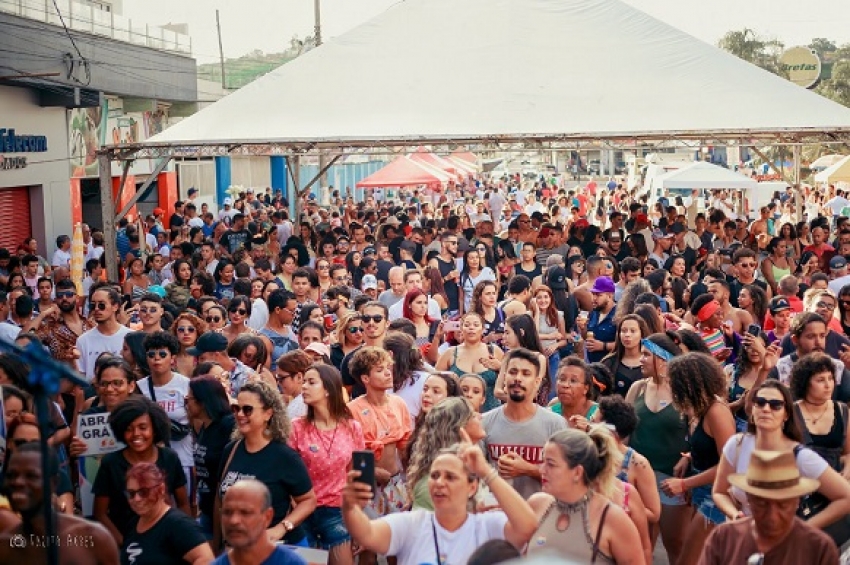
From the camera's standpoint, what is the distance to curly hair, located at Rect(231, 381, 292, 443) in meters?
6.28

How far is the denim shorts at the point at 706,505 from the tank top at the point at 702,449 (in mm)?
116

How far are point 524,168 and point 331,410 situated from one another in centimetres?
8153

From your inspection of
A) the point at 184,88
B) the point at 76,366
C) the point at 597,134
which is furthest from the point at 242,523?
the point at 184,88

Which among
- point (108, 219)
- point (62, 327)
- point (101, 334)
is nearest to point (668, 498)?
point (101, 334)

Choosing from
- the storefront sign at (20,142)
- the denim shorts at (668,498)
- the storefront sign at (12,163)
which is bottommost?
the denim shorts at (668,498)

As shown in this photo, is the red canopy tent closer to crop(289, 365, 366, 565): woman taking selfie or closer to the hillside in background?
the hillside in background

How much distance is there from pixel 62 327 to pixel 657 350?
4869 millimetres

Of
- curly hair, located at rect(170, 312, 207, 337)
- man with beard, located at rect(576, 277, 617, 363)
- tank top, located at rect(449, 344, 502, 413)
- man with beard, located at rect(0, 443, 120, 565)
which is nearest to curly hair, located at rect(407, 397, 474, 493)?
man with beard, located at rect(0, 443, 120, 565)

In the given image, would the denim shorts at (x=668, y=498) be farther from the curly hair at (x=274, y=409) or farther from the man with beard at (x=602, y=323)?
the man with beard at (x=602, y=323)

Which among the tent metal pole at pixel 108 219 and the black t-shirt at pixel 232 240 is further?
the black t-shirt at pixel 232 240

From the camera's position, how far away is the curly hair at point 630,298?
1020 cm

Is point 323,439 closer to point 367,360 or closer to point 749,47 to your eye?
point 367,360

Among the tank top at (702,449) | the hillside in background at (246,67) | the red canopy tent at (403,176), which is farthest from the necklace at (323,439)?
the red canopy tent at (403,176)

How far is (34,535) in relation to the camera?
4.40 meters
